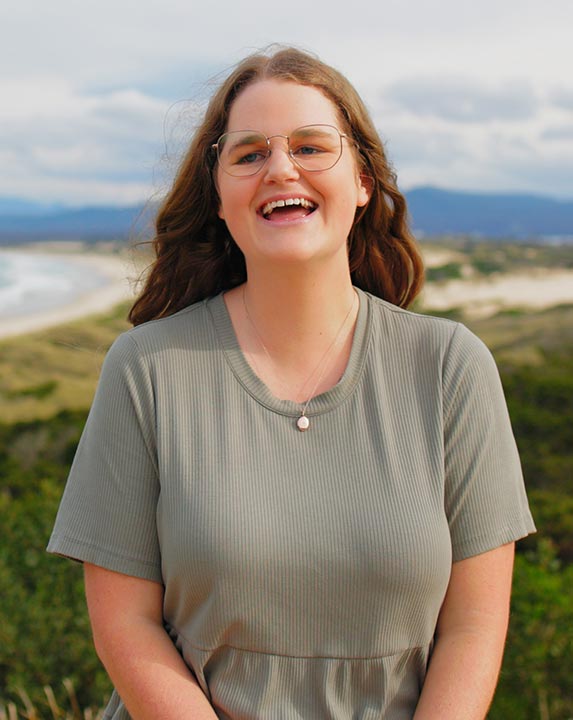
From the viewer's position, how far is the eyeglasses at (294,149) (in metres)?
2.11

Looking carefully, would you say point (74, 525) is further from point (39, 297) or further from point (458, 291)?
point (39, 297)

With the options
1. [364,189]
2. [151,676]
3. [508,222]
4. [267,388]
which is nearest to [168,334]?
[267,388]

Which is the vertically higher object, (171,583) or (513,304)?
(171,583)

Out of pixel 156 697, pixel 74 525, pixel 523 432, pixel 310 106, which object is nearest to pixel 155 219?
pixel 310 106

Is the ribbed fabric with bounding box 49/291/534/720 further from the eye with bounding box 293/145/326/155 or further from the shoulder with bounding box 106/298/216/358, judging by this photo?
the eye with bounding box 293/145/326/155

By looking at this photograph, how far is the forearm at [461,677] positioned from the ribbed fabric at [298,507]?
0.05 m

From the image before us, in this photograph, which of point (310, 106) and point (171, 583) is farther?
point (310, 106)

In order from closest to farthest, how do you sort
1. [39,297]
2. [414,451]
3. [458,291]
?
[414,451] < [458,291] < [39,297]

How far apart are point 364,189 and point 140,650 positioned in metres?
1.30

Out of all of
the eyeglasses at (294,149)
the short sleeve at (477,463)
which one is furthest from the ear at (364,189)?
the short sleeve at (477,463)

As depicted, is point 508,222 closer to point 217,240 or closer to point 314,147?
point 217,240

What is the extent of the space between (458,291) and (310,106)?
142 ft

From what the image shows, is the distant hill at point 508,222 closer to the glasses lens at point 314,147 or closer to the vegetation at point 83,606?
the vegetation at point 83,606

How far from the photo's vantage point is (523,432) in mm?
10000
